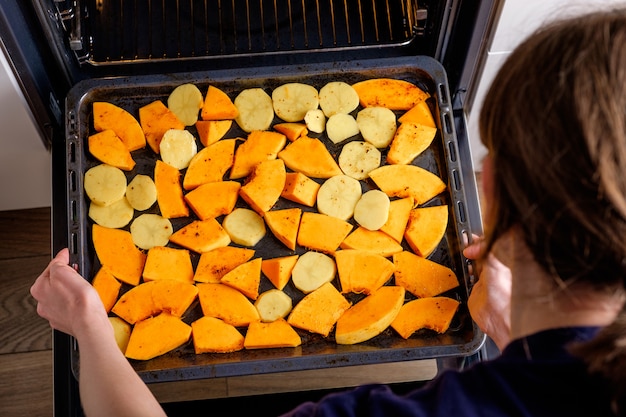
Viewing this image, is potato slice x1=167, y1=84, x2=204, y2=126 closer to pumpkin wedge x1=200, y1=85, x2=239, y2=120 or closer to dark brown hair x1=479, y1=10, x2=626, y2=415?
pumpkin wedge x1=200, y1=85, x2=239, y2=120

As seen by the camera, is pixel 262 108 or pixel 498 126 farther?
pixel 262 108

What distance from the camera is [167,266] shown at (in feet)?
3.87

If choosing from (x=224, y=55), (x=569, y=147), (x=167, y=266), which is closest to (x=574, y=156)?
(x=569, y=147)

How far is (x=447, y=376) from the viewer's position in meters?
0.67

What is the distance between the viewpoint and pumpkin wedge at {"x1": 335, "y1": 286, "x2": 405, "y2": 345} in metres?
1.12

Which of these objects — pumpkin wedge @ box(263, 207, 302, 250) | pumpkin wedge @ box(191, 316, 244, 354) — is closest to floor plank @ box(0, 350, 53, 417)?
pumpkin wedge @ box(191, 316, 244, 354)

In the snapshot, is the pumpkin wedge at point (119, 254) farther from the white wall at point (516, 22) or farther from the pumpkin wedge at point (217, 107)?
the white wall at point (516, 22)

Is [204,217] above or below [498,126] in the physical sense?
below

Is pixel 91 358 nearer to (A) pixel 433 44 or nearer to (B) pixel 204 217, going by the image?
(B) pixel 204 217

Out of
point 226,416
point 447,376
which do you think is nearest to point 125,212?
point 226,416

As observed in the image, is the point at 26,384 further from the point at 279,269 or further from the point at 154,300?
the point at 279,269

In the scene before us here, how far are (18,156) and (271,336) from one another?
64 centimetres

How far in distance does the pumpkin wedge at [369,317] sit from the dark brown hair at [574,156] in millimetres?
504

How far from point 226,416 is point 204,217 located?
388 millimetres
